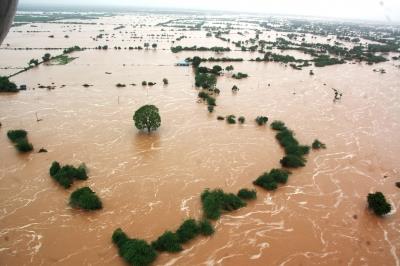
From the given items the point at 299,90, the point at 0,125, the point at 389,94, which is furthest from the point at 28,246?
the point at 389,94

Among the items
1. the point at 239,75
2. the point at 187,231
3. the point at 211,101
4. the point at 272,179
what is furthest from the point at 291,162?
the point at 239,75

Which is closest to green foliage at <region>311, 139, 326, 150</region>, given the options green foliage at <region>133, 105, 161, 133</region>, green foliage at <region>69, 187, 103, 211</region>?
green foliage at <region>133, 105, 161, 133</region>

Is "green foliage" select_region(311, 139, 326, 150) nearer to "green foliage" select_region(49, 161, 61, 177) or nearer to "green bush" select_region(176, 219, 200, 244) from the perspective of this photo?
"green bush" select_region(176, 219, 200, 244)

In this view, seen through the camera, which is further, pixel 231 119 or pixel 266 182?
pixel 231 119

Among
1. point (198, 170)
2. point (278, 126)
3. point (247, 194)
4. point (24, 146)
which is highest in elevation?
point (278, 126)

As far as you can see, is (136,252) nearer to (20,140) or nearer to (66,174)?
(66,174)

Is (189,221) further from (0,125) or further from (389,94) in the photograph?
(389,94)

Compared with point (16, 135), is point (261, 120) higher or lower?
higher
